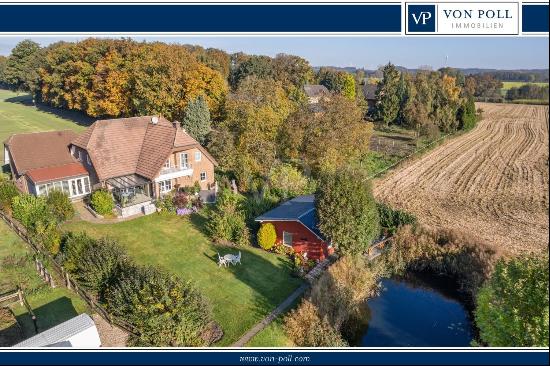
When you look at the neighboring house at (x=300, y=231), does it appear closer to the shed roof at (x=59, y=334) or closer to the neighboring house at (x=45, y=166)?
the shed roof at (x=59, y=334)

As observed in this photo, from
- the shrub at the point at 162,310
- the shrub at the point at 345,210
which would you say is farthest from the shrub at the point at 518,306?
the shrub at the point at 162,310

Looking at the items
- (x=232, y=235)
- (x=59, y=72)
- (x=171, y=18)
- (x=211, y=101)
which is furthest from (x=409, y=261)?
(x=59, y=72)

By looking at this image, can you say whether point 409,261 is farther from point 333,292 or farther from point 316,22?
point 316,22

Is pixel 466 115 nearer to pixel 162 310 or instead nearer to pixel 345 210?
pixel 345 210

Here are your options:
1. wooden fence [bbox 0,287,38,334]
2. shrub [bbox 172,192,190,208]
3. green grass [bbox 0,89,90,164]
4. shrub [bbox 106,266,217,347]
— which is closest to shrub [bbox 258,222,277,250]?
shrub [bbox 172,192,190,208]

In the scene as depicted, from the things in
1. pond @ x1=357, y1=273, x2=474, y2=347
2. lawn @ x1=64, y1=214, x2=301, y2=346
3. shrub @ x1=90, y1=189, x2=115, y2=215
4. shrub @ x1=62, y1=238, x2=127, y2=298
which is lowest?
pond @ x1=357, y1=273, x2=474, y2=347

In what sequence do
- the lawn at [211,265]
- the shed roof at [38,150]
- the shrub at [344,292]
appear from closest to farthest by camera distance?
the shrub at [344,292] → the lawn at [211,265] → the shed roof at [38,150]

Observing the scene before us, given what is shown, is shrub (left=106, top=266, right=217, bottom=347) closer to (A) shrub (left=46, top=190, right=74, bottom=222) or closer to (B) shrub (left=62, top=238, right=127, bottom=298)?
(B) shrub (left=62, top=238, right=127, bottom=298)
